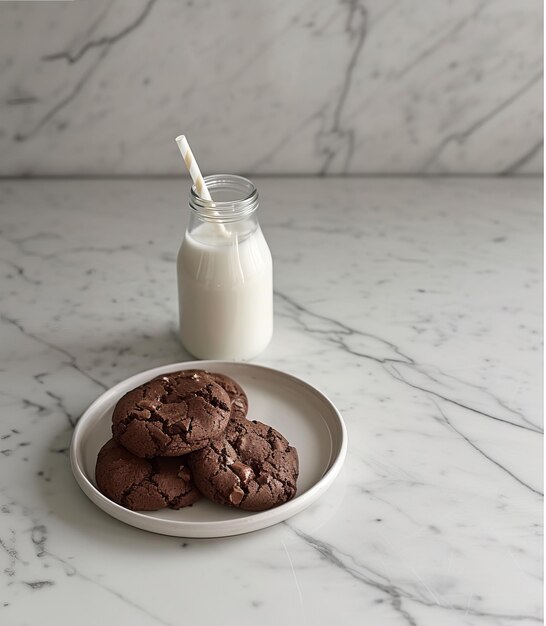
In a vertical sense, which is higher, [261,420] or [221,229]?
[221,229]

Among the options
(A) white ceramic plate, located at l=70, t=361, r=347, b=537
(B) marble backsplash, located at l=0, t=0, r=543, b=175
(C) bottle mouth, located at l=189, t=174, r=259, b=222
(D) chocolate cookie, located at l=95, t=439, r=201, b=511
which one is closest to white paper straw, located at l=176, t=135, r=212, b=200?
(C) bottle mouth, located at l=189, t=174, r=259, b=222

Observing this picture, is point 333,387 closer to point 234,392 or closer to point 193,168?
point 234,392


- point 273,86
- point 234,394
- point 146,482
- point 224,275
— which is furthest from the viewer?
point 273,86

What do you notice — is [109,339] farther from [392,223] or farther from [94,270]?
[392,223]

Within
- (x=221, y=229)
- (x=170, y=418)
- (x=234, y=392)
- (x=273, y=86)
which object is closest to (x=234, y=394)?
(x=234, y=392)

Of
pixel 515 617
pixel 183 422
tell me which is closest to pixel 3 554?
pixel 183 422
